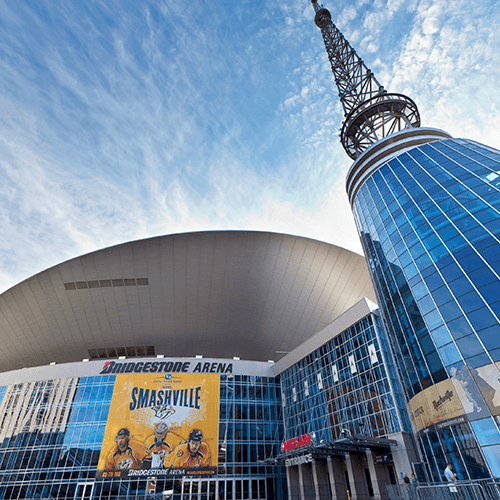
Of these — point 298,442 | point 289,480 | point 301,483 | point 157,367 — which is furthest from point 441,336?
point 157,367

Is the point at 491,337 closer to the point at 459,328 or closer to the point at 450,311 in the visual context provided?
the point at 459,328

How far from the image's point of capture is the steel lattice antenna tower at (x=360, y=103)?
39172 millimetres

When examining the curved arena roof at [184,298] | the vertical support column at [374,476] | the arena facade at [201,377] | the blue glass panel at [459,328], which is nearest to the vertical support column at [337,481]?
the arena facade at [201,377]

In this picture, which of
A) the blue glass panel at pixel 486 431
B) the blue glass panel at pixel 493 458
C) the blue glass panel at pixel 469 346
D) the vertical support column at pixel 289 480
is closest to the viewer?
the blue glass panel at pixel 493 458

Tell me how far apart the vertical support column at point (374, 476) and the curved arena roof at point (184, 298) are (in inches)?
813

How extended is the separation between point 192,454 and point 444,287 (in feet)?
85.5

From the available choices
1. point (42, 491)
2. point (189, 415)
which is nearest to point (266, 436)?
point (189, 415)

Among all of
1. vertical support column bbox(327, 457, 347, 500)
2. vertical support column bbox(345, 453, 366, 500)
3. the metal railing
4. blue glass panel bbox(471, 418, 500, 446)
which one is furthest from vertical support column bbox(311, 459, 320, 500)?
the metal railing

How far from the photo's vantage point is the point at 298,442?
2931 cm

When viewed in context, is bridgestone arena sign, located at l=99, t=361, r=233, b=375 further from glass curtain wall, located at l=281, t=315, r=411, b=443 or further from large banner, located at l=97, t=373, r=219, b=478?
glass curtain wall, located at l=281, t=315, r=411, b=443

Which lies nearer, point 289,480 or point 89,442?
point 89,442

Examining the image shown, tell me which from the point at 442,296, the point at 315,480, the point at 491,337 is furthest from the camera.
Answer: the point at 315,480

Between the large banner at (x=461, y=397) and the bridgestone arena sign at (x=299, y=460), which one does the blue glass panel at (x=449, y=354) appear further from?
the bridgestone arena sign at (x=299, y=460)

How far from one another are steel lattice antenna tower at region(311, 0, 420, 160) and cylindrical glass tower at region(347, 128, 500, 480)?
966cm
